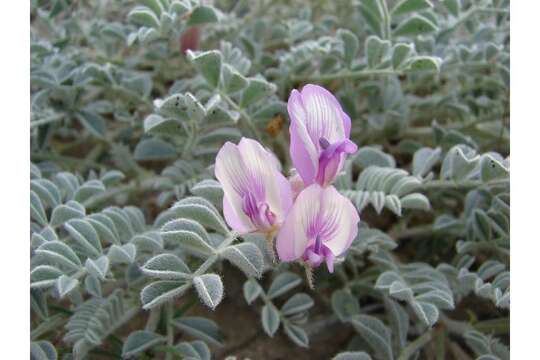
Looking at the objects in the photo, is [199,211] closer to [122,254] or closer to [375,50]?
[122,254]

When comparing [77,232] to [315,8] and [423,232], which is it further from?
[315,8]

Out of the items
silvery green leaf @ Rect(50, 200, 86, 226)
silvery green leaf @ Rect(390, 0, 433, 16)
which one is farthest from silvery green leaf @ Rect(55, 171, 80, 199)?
silvery green leaf @ Rect(390, 0, 433, 16)

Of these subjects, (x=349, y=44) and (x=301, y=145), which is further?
(x=349, y=44)

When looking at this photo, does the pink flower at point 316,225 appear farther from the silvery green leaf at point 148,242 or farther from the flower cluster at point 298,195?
the silvery green leaf at point 148,242

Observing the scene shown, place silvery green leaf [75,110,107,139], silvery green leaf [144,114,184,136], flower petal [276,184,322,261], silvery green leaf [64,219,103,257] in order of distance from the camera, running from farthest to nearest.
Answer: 1. silvery green leaf [75,110,107,139]
2. silvery green leaf [144,114,184,136]
3. silvery green leaf [64,219,103,257]
4. flower petal [276,184,322,261]

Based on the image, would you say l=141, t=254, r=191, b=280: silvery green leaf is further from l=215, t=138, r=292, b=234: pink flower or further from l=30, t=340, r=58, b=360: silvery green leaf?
l=30, t=340, r=58, b=360: silvery green leaf

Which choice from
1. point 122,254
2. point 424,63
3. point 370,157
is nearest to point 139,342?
point 122,254

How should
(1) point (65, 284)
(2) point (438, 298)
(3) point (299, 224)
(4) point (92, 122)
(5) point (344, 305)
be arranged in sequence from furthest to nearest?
(4) point (92, 122), (5) point (344, 305), (2) point (438, 298), (1) point (65, 284), (3) point (299, 224)
